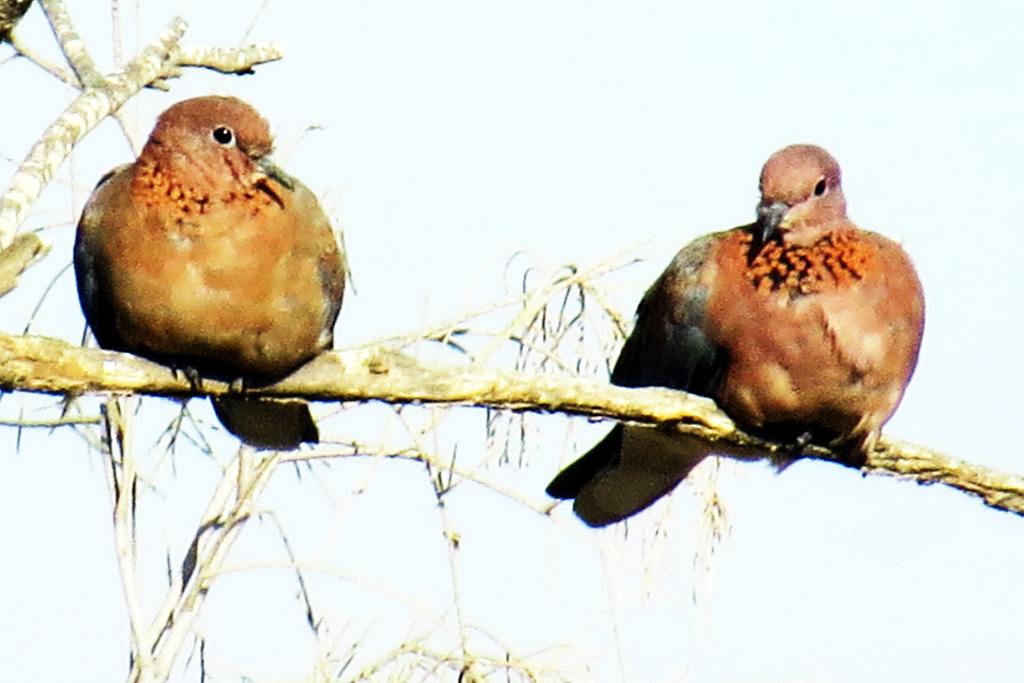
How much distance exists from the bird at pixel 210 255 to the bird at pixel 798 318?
3.16 feet

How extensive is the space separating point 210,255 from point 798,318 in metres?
1.40

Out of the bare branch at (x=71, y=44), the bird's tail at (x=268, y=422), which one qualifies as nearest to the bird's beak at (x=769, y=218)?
the bird's tail at (x=268, y=422)

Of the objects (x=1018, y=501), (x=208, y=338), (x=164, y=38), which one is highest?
(x=164, y=38)

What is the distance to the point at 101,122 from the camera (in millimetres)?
4289

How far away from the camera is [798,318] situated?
454cm

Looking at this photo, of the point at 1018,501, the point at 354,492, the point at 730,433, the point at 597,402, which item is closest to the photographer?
the point at 597,402

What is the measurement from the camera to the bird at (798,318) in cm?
453

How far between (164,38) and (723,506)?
71.8 inches

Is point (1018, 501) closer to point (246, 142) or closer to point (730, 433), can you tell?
point (730, 433)

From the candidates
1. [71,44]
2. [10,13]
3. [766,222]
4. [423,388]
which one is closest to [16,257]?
[10,13]

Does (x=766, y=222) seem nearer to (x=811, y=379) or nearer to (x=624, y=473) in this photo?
(x=811, y=379)

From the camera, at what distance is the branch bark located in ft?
11.4

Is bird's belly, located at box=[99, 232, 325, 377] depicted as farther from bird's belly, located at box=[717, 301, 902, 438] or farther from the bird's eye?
bird's belly, located at box=[717, 301, 902, 438]

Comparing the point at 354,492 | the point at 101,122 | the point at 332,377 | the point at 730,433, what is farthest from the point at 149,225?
the point at 730,433
